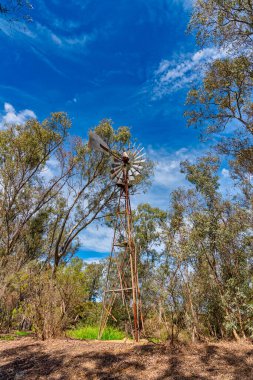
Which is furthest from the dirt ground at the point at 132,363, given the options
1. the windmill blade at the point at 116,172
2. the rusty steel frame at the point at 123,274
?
the windmill blade at the point at 116,172

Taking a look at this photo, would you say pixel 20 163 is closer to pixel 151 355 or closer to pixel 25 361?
pixel 25 361

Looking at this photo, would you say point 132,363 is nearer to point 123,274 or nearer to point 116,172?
point 123,274

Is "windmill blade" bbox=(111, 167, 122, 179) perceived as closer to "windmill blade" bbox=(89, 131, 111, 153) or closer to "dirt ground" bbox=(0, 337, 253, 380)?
"windmill blade" bbox=(89, 131, 111, 153)

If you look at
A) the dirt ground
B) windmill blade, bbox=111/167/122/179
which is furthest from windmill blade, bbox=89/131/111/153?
the dirt ground

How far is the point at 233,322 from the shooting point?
6629mm

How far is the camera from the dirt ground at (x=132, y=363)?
340 cm

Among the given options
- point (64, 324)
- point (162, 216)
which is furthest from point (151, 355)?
point (162, 216)

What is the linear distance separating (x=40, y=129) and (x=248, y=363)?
41.9 ft

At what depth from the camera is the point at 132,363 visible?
3836mm

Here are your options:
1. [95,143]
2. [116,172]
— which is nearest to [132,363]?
[116,172]

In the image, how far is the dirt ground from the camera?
340 centimetres

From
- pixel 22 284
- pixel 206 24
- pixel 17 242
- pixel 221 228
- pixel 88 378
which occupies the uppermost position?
pixel 206 24

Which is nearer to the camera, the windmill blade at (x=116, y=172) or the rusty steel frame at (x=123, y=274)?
the rusty steel frame at (x=123, y=274)

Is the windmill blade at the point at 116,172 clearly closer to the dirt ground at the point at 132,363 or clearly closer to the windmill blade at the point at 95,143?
the windmill blade at the point at 95,143
